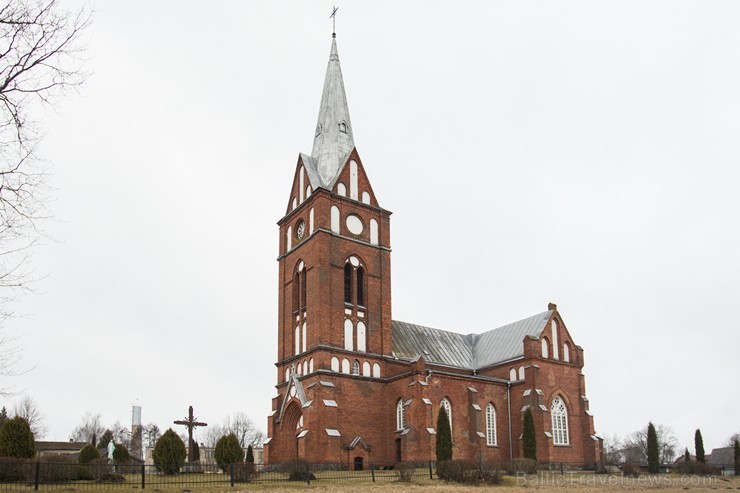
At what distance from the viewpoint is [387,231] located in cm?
4812

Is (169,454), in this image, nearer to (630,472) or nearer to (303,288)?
(303,288)

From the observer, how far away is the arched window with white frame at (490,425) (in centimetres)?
4594

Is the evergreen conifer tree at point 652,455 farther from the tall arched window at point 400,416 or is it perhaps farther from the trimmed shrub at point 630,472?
the tall arched window at point 400,416

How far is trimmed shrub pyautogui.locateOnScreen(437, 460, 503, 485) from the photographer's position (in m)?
29.5

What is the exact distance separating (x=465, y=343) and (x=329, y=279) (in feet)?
55.7

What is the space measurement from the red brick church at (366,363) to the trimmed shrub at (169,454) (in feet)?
28.7

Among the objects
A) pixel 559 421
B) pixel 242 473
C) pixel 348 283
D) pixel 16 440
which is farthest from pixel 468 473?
pixel 559 421

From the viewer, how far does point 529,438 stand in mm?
44406

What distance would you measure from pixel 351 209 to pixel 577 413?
2187 cm

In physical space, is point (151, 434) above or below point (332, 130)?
below

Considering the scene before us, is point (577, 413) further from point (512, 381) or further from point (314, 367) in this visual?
point (314, 367)

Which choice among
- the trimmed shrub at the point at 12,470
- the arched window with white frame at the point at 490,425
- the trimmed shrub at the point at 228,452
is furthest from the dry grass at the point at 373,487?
the arched window with white frame at the point at 490,425

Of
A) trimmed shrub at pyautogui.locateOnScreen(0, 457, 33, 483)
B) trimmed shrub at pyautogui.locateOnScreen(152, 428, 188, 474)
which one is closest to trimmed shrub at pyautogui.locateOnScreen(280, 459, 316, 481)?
trimmed shrub at pyautogui.locateOnScreen(152, 428, 188, 474)

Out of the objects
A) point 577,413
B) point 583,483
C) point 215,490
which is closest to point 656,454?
point 577,413
